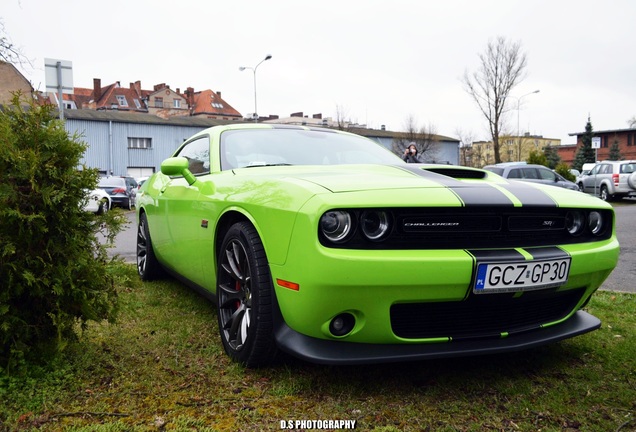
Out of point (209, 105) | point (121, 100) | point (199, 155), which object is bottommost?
point (199, 155)

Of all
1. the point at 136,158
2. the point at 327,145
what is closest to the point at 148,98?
the point at 136,158

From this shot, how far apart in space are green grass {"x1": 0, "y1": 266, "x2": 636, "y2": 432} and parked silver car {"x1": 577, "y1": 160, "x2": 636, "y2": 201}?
2010cm

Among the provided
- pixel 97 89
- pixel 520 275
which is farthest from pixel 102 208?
pixel 97 89

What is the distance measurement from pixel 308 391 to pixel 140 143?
40656 millimetres

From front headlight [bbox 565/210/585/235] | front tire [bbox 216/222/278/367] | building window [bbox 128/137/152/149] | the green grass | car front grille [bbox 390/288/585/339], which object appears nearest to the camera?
the green grass

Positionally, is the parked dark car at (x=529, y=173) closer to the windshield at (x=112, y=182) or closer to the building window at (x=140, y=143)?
the windshield at (x=112, y=182)

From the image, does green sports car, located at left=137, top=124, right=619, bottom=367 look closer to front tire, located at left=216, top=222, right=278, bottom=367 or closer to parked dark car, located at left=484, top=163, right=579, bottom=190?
front tire, located at left=216, top=222, right=278, bottom=367

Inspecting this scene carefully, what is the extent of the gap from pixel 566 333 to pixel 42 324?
2.58 meters

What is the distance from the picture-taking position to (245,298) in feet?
9.42

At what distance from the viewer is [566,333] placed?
2.86m

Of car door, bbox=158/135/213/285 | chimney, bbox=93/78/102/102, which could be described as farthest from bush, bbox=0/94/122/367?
chimney, bbox=93/78/102/102

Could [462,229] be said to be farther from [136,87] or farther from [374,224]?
[136,87]

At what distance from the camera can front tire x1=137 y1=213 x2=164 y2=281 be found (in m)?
5.04

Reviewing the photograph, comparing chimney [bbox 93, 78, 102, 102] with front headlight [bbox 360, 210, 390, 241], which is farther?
chimney [bbox 93, 78, 102, 102]
